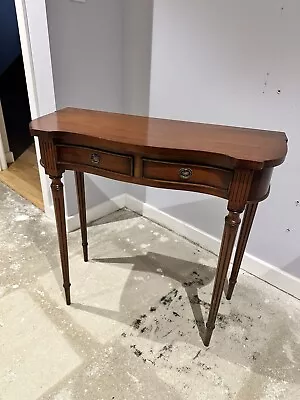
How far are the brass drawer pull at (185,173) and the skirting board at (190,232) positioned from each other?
0.81m

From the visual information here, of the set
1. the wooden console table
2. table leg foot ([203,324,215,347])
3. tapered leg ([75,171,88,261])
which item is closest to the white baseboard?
tapered leg ([75,171,88,261])

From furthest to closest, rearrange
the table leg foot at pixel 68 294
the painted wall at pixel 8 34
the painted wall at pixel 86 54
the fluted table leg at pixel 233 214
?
the painted wall at pixel 8 34
the painted wall at pixel 86 54
the table leg foot at pixel 68 294
the fluted table leg at pixel 233 214

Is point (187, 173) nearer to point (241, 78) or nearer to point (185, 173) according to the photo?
point (185, 173)

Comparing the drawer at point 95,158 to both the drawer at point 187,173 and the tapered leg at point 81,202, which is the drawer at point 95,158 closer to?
the drawer at point 187,173

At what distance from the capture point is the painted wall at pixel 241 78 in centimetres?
126

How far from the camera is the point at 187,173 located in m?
1.00

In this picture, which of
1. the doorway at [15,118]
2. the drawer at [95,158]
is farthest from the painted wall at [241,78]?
the doorway at [15,118]

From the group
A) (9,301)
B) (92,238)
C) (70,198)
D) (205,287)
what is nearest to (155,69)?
(70,198)

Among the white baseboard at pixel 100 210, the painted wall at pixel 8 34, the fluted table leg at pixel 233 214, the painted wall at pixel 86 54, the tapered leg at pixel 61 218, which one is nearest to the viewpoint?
the fluted table leg at pixel 233 214

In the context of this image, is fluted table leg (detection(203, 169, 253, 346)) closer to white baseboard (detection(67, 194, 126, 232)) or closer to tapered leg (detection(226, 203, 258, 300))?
tapered leg (detection(226, 203, 258, 300))

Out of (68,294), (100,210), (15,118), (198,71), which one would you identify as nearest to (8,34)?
(15,118)

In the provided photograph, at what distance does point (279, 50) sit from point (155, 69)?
616 millimetres

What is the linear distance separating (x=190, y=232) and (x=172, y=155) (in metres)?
0.94

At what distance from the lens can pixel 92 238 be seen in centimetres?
187
